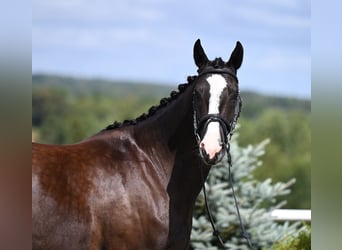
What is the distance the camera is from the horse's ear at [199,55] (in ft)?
12.2

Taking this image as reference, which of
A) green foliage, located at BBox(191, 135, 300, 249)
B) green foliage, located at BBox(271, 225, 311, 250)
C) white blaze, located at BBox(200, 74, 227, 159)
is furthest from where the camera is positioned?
green foliage, located at BBox(191, 135, 300, 249)

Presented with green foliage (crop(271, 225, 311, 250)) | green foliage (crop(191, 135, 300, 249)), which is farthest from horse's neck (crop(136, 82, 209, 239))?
green foliage (crop(191, 135, 300, 249))

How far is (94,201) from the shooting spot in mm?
3441

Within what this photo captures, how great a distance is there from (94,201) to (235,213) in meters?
3.26

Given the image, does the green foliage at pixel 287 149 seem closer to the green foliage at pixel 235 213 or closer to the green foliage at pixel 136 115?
the green foliage at pixel 136 115

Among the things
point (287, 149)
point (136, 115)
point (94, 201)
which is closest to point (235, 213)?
point (94, 201)

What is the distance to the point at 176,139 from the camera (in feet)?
12.4

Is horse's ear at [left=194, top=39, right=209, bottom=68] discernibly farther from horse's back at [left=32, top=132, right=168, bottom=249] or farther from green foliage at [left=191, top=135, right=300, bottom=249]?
green foliage at [left=191, top=135, right=300, bottom=249]

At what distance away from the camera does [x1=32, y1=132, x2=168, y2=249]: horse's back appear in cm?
337

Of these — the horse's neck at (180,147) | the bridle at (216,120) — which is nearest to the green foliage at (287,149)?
the horse's neck at (180,147)

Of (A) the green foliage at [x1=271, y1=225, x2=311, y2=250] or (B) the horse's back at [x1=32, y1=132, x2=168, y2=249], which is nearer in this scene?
(B) the horse's back at [x1=32, y1=132, x2=168, y2=249]

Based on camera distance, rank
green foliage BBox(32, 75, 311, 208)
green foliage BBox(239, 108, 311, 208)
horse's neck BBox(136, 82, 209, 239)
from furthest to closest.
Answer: green foliage BBox(32, 75, 311, 208) < green foliage BBox(239, 108, 311, 208) < horse's neck BBox(136, 82, 209, 239)

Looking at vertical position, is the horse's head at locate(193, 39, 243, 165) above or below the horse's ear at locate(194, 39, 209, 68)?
below
